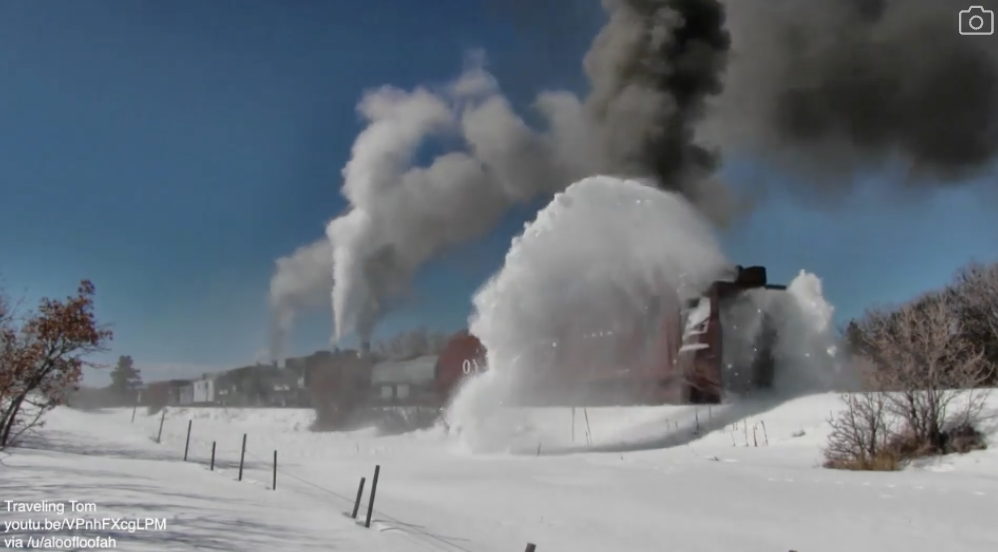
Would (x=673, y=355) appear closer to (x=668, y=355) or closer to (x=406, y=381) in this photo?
(x=668, y=355)

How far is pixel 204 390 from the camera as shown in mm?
58406

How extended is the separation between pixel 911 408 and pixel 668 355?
7.43 meters

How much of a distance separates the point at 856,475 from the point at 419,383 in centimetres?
2267

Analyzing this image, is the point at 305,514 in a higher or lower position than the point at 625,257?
lower

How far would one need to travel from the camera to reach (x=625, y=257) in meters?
24.5

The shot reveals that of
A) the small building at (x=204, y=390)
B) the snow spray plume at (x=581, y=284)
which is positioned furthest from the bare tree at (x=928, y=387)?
the small building at (x=204, y=390)

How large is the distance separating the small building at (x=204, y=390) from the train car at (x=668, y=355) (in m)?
39.9

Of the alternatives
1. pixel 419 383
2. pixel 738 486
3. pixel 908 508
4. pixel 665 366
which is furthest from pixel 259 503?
pixel 419 383

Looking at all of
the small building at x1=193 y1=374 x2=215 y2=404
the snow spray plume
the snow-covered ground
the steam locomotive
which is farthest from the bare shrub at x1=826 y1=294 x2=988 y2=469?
the small building at x1=193 y1=374 x2=215 y2=404

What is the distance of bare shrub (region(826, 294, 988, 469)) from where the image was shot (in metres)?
17.1

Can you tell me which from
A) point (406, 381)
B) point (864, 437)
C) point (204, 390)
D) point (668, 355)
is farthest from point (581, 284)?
point (204, 390)

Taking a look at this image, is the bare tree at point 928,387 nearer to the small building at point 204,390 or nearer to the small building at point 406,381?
the small building at point 406,381

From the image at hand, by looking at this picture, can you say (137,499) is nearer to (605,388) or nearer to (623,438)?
(623,438)

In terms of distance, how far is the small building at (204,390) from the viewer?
57000 millimetres
